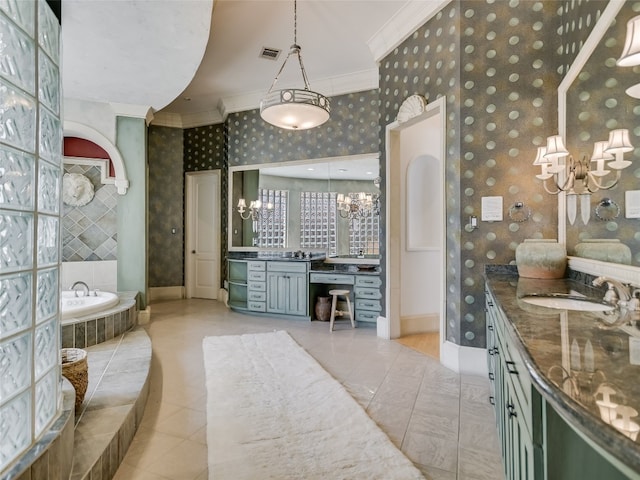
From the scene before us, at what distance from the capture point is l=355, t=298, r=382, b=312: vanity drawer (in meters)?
5.03

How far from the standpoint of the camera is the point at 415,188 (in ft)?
15.8

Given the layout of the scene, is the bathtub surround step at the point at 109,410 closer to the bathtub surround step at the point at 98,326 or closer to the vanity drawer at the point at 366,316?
the bathtub surround step at the point at 98,326

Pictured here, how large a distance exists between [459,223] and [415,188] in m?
1.54

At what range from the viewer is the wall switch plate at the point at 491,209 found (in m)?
3.22

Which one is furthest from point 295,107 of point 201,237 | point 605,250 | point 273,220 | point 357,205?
point 201,237

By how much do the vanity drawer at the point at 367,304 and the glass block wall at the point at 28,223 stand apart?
3869 mm

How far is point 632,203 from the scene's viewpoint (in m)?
1.90

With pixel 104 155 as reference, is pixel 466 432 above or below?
below

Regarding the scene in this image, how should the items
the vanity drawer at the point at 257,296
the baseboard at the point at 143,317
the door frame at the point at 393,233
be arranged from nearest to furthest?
1. the door frame at the point at 393,233
2. the baseboard at the point at 143,317
3. the vanity drawer at the point at 257,296

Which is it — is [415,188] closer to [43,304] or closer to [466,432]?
[466,432]

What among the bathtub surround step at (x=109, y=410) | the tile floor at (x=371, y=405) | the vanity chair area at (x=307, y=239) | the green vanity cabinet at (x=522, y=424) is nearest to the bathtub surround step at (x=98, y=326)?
the bathtub surround step at (x=109, y=410)

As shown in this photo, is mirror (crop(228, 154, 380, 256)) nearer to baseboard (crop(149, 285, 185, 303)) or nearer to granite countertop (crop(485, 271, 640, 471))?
baseboard (crop(149, 285, 185, 303))

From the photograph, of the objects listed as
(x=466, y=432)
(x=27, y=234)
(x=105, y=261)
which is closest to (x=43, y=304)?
(x=27, y=234)

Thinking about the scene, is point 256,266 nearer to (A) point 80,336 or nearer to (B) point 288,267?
(B) point 288,267
